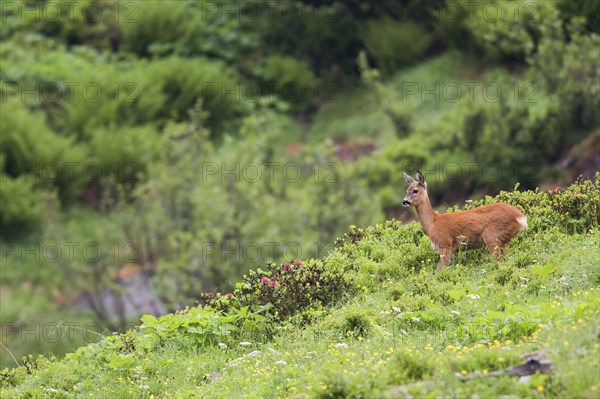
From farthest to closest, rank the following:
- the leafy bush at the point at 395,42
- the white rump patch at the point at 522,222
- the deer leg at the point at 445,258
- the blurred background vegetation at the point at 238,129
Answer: the leafy bush at the point at 395,42
the blurred background vegetation at the point at 238,129
the deer leg at the point at 445,258
the white rump patch at the point at 522,222

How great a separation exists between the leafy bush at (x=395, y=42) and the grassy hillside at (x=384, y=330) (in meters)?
17.5

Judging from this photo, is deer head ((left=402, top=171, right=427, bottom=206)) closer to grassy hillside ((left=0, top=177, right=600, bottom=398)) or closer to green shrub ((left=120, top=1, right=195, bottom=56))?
grassy hillside ((left=0, top=177, right=600, bottom=398))

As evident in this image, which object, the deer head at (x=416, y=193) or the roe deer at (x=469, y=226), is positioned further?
the deer head at (x=416, y=193)

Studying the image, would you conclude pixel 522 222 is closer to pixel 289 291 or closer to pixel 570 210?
pixel 570 210

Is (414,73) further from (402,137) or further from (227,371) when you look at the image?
(227,371)

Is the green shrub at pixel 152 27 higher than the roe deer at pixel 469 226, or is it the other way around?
the roe deer at pixel 469 226

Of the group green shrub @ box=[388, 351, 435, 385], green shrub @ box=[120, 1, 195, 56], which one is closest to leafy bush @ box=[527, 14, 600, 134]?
green shrub @ box=[120, 1, 195, 56]

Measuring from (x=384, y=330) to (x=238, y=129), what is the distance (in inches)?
793

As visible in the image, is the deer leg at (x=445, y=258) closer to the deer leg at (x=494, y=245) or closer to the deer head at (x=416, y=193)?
the deer leg at (x=494, y=245)

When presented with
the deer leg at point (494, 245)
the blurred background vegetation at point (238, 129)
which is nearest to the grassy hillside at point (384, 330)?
the deer leg at point (494, 245)

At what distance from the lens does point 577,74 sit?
21703 millimetres

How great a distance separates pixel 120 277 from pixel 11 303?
8.92 feet

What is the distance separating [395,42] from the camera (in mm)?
29547

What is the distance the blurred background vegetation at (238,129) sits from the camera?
21.8 meters
